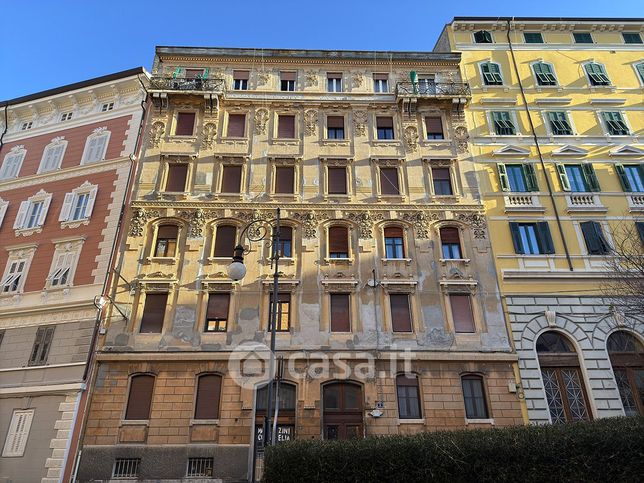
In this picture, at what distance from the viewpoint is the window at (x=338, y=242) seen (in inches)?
810

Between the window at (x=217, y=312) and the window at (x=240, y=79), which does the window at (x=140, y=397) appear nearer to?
the window at (x=217, y=312)

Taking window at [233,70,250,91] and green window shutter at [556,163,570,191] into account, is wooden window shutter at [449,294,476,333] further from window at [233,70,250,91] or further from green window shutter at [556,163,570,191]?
window at [233,70,250,91]

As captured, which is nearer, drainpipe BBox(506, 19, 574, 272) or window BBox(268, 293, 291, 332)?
window BBox(268, 293, 291, 332)

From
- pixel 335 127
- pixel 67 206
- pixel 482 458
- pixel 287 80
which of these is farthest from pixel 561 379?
pixel 67 206

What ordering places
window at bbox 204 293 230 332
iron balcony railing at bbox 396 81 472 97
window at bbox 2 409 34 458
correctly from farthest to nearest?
iron balcony railing at bbox 396 81 472 97, window at bbox 204 293 230 332, window at bbox 2 409 34 458

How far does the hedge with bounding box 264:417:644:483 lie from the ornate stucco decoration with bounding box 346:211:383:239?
36.1ft

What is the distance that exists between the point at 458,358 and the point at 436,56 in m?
16.9

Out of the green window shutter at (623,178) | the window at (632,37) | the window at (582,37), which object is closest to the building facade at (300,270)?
the green window shutter at (623,178)

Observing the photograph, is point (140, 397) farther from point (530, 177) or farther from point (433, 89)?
point (433, 89)

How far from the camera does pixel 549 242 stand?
Result: 20.7 metres

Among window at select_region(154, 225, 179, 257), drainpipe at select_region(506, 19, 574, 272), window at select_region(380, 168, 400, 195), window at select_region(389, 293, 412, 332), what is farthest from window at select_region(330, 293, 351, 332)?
drainpipe at select_region(506, 19, 574, 272)

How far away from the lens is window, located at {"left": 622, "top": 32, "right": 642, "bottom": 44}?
1059 inches

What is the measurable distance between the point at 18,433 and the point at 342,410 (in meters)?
12.5

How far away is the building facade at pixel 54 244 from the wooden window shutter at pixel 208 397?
14.4ft
